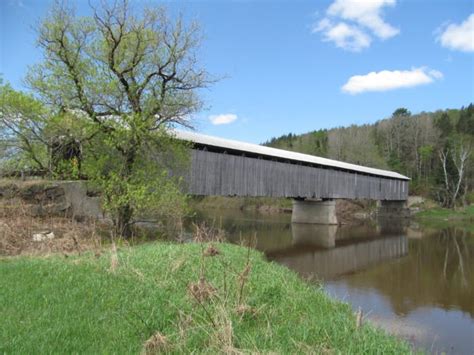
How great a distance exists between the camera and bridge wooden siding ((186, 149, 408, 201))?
1808 centimetres

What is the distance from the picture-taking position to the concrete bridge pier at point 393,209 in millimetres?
40178

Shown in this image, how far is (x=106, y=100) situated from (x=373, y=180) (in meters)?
27.6

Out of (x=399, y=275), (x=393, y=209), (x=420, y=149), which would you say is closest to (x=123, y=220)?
(x=399, y=275)

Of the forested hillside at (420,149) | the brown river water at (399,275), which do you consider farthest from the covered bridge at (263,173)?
the forested hillside at (420,149)

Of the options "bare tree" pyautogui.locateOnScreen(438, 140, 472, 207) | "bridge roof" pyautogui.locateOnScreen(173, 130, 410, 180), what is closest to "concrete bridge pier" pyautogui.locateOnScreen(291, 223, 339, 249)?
"bridge roof" pyautogui.locateOnScreen(173, 130, 410, 180)

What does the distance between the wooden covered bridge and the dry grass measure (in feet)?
19.6

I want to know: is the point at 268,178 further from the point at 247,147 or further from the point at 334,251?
the point at 334,251

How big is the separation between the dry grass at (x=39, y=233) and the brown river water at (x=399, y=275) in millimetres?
3186

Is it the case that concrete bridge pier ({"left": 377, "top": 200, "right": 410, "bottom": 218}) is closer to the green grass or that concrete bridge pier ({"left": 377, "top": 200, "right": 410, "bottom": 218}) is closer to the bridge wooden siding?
the bridge wooden siding

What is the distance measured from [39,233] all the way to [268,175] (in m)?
14.7

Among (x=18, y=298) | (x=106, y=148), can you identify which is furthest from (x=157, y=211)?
(x=18, y=298)

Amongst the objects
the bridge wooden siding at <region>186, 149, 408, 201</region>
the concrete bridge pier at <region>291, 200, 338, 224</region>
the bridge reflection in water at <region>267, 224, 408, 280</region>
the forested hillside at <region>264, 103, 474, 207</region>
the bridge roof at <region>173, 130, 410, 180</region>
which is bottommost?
the bridge reflection in water at <region>267, 224, 408, 280</region>

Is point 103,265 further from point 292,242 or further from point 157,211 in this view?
point 292,242

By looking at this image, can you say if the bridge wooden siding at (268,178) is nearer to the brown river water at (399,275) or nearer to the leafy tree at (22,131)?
the brown river water at (399,275)
